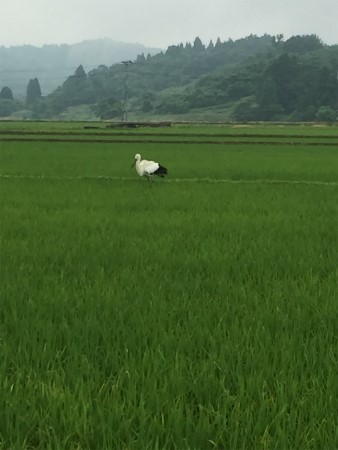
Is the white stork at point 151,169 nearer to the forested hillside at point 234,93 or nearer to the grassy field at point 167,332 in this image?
the grassy field at point 167,332

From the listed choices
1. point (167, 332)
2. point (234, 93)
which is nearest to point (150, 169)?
point (167, 332)

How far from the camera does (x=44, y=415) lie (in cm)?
189

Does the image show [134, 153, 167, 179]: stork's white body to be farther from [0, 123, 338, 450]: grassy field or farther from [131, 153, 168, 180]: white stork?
[0, 123, 338, 450]: grassy field

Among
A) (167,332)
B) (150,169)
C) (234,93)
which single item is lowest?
(167,332)

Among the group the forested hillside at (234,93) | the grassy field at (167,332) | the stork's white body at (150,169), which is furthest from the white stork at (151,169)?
the forested hillside at (234,93)

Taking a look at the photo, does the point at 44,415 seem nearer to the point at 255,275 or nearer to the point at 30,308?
the point at 30,308

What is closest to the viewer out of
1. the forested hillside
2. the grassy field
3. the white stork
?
the grassy field

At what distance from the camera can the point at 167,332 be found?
2658mm

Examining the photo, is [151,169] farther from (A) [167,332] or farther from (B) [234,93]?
(B) [234,93]

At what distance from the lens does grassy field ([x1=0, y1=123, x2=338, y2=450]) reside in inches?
71.7

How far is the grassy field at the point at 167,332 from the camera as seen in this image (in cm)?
182

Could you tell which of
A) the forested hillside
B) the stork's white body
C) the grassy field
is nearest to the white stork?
the stork's white body

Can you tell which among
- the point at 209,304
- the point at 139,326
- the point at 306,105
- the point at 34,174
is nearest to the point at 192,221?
the point at 209,304

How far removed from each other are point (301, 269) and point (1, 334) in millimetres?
2365
